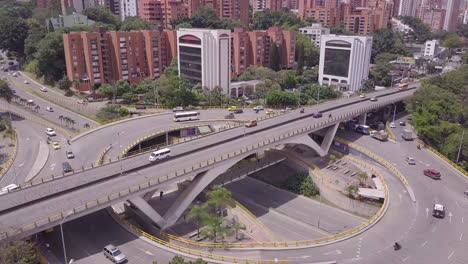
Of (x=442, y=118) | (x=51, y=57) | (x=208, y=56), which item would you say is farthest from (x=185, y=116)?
(x=442, y=118)

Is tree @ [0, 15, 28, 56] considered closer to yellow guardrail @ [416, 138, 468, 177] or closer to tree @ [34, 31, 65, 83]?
tree @ [34, 31, 65, 83]

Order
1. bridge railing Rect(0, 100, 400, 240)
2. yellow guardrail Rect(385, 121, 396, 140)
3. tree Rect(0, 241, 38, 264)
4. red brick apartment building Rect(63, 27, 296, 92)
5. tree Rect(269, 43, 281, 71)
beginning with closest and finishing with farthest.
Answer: tree Rect(0, 241, 38, 264)
bridge railing Rect(0, 100, 400, 240)
yellow guardrail Rect(385, 121, 396, 140)
red brick apartment building Rect(63, 27, 296, 92)
tree Rect(269, 43, 281, 71)

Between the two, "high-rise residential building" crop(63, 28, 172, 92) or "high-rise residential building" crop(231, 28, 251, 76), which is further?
"high-rise residential building" crop(231, 28, 251, 76)

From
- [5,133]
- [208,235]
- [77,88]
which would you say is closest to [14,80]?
[77,88]

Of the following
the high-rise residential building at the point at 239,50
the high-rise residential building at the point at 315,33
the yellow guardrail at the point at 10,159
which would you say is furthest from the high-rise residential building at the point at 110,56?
the high-rise residential building at the point at 315,33

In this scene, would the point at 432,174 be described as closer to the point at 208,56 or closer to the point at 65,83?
the point at 208,56

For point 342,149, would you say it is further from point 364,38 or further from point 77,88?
point 77,88

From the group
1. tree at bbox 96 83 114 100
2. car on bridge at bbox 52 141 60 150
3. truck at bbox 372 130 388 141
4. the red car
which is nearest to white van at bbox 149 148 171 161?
car on bridge at bbox 52 141 60 150
